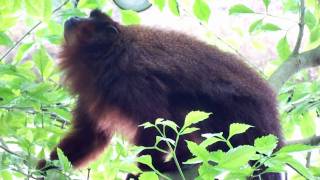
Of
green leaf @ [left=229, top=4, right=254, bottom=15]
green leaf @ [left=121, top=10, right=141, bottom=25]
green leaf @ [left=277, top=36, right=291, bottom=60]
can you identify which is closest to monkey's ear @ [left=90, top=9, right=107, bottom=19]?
green leaf @ [left=121, top=10, right=141, bottom=25]

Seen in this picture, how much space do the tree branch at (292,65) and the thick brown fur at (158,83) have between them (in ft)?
0.48

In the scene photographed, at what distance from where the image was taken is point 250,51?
7199mm

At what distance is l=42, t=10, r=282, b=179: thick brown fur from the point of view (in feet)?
6.38

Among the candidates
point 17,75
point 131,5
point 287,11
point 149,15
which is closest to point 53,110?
point 17,75

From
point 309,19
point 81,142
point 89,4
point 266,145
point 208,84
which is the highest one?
point 89,4

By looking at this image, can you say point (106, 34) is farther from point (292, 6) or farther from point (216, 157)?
point (216, 157)

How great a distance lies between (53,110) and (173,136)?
1.39 feet

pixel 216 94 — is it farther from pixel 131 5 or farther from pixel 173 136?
pixel 131 5

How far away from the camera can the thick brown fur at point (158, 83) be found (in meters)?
1.95

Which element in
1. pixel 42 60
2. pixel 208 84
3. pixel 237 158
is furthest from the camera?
pixel 208 84

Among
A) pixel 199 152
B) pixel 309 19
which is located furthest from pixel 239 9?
pixel 199 152

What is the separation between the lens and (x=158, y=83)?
6.43 feet

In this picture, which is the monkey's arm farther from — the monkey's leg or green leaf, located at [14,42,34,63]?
green leaf, located at [14,42,34,63]

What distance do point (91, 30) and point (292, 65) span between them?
0.77 metres
